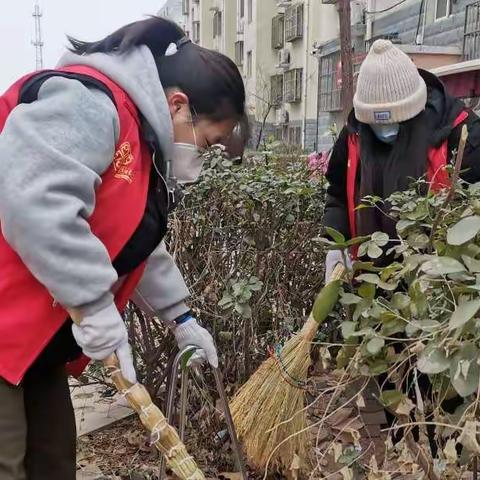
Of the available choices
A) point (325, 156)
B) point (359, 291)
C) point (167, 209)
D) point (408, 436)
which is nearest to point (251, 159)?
point (325, 156)

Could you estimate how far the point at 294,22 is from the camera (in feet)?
74.1

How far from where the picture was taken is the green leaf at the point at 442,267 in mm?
1015

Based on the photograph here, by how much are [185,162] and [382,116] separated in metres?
0.88

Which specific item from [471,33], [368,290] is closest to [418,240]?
[368,290]

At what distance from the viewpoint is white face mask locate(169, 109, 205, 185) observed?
5.13 ft

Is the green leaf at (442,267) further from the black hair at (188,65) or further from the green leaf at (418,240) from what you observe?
the black hair at (188,65)

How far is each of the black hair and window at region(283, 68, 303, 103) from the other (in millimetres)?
21740

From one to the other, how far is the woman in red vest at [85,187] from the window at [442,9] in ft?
39.0

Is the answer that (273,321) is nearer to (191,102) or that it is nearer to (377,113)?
(377,113)

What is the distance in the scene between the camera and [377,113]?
85.2 inches

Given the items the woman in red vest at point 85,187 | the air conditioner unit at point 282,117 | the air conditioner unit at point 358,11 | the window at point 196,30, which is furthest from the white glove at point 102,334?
the window at point 196,30

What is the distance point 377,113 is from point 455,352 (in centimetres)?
134

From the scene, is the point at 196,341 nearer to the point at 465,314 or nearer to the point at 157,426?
the point at 157,426

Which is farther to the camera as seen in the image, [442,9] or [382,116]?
[442,9]
